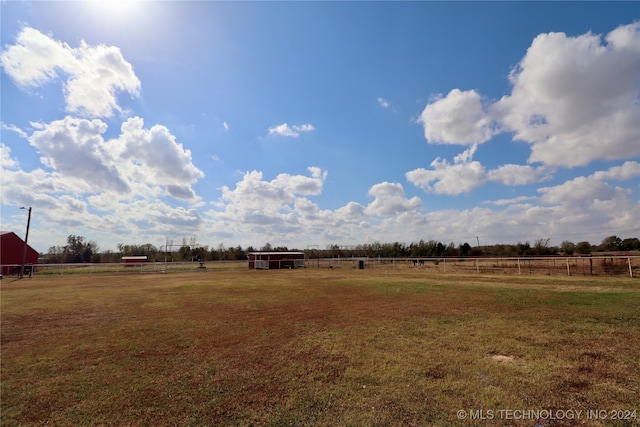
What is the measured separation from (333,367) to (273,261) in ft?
158

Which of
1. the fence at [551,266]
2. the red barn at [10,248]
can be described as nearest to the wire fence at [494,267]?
the fence at [551,266]

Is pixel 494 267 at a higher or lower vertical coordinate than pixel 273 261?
lower

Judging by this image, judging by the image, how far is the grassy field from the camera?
486 centimetres

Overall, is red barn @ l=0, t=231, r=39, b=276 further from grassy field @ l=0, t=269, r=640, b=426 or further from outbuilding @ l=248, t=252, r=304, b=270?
grassy field @ l=0, t=269, r=640, b=426

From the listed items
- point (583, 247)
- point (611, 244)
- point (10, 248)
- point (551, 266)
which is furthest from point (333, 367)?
point (611, 244)

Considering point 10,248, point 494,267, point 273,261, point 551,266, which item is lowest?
point 494,267

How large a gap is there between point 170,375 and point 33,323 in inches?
388

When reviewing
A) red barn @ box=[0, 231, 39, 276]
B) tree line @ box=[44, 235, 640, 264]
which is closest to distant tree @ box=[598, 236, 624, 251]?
tree line @ box=[44, 235, 640, 264]

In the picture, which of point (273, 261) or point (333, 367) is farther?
point (273, 261)

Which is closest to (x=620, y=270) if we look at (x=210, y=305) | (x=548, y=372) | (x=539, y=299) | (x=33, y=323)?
(x=539, y=299)

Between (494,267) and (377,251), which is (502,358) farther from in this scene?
(377,251)

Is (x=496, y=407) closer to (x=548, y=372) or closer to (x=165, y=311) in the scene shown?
(x=548, y=372)

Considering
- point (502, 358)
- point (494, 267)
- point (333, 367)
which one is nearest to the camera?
point (333, 367)

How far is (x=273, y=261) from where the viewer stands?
53.9m
